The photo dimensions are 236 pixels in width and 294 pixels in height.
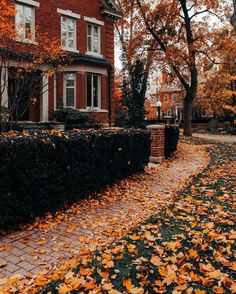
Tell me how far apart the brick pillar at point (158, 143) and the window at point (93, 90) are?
8.79 meters

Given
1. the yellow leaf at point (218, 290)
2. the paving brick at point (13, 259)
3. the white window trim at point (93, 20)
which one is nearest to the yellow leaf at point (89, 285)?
the paving brick at point (13, 259)

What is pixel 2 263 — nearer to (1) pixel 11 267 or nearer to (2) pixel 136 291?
(1) pixel 11 267

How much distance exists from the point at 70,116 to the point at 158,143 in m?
6.67

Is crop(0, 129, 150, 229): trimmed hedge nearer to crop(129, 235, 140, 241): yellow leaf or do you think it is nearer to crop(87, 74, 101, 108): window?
crop(129, 235, 140, 241): yellow leaf

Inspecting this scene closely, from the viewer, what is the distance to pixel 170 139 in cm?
1309

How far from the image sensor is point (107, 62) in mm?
19781

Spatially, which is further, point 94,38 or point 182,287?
point 94,38

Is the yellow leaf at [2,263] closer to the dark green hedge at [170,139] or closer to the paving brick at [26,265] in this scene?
the paving brick at [26,265]

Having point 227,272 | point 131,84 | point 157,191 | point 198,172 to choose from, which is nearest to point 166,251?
point 227,272

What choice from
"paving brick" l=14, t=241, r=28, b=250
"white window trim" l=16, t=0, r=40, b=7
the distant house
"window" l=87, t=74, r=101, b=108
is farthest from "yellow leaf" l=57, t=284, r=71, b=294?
the distant house

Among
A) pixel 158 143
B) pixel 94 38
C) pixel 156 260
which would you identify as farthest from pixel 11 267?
pixel 94 38

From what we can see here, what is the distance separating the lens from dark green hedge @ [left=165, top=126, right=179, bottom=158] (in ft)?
41.9

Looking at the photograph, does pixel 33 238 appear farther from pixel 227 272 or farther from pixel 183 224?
pixel 227 272

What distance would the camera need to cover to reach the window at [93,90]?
63.9 feet
